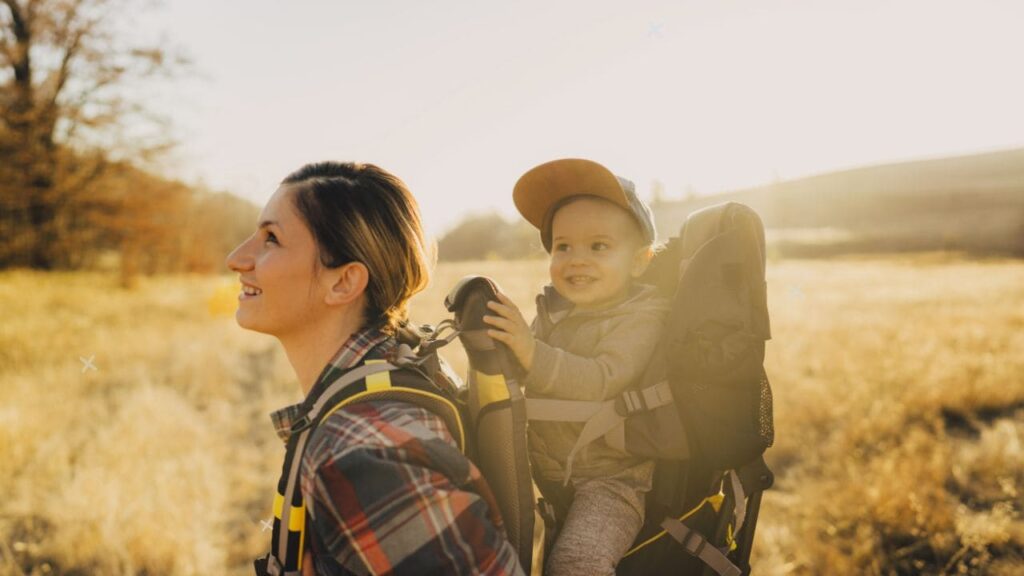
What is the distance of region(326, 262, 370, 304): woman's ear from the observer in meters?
1.85

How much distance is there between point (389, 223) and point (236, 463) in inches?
203

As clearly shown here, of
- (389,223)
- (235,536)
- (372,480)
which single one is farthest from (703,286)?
(235,536)

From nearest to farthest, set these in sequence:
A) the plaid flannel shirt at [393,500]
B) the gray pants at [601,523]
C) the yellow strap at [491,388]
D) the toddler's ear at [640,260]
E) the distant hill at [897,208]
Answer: the plaid flannel shirt at [393,500] → the yellow strap at [491,388] → the gray pants at [601,523] → the toddler's ear at [640,260] → the distant hill at [897,208]

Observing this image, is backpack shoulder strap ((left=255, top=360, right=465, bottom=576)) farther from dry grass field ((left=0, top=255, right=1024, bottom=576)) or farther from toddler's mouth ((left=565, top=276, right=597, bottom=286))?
dry grass field ((left=0, top=255, right=1024, bottom=576))

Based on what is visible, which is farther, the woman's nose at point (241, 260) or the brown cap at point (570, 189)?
the brown cap at point (570, 189)

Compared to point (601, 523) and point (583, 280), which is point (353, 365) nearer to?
point (601, 523)

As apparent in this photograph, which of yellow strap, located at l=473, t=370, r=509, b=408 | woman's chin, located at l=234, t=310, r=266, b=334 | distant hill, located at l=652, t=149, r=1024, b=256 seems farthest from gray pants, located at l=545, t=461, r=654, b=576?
distant hill, located at l=652, t=149, r=1024, b=256

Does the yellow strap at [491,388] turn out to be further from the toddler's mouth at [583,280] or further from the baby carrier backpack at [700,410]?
the toddler's mouth at [583,280]

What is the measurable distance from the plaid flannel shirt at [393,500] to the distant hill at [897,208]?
42.3 metres

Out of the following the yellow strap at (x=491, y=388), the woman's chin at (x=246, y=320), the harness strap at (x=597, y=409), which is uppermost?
the woman's chin at (x=246, y=320)

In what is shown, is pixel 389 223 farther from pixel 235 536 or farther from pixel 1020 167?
pixel 1020 167

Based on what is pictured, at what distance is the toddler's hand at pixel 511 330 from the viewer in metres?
1.77

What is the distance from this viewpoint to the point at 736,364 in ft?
6.56

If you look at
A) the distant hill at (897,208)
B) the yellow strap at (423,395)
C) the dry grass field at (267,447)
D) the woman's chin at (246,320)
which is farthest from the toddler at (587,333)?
the distant hill at (897,208)
